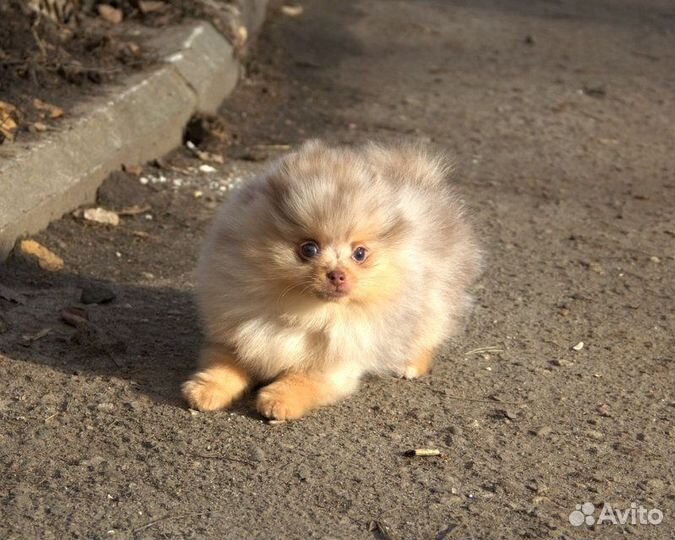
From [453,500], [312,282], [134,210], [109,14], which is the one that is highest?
[312,282]

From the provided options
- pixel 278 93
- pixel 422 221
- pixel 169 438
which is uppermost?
pixel 422 221

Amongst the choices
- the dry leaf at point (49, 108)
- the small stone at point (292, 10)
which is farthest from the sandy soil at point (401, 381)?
the small stone at point (292, 10)

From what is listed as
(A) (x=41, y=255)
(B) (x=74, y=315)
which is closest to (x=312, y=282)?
(B) (x=74, y=315)

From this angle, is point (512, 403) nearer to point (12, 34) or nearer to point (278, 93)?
point (12, 34)

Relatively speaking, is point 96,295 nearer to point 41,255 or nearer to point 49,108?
point 41,255

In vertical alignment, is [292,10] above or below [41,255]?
below

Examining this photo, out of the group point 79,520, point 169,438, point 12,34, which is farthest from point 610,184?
point 79,520

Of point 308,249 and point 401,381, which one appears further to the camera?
point 401,381

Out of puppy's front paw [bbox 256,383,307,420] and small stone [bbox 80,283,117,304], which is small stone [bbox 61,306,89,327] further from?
puppy's front paw [bbox 256,383,307,420]
